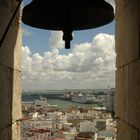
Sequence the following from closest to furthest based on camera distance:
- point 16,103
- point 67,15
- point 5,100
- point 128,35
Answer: point 67,15 → point 128,35 → point 5,100 → point 16,103

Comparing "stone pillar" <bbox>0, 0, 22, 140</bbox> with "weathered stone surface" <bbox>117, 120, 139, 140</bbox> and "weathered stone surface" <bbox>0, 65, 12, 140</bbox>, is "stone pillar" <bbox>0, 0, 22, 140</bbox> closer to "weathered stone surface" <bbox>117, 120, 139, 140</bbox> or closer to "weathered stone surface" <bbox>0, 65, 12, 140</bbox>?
"weathered stone surface" <bbox>0, 65, 12, 140</bbox>

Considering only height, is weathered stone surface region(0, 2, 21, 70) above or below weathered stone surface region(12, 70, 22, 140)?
above

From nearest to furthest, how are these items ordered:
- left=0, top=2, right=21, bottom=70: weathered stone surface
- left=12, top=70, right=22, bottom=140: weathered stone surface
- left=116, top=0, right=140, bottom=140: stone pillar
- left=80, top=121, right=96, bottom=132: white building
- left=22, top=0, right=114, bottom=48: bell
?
left=22, top=0, right=114, bottom=48: bell
left=116, top=0, right=140, bottom=140: stone pillar
left=0, top=2, right=21, bottom=70: weathered stone surface
left=12, top=70, right=22, bottom=140: weathered stone surface
left=80, top=121, right=96, bottom=132: white building

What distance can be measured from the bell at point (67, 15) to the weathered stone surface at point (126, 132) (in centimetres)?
67

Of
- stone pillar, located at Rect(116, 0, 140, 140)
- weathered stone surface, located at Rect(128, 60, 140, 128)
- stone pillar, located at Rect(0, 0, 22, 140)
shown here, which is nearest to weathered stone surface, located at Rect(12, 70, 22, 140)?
stone pillar, located at Rect(0, 0, 22, 140)

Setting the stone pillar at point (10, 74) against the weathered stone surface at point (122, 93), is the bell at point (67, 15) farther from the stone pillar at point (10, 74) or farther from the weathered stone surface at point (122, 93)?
the weathered stone surface at point (122, 93)

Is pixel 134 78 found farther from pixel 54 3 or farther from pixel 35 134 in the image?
pixel 35 134

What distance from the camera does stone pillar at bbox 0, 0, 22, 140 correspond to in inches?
94.0

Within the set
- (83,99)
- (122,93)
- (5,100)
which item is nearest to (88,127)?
(122,93)

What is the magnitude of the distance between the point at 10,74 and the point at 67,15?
29.9 inches

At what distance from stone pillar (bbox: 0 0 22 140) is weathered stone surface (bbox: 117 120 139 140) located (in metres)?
0.78

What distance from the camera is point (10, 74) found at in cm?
264

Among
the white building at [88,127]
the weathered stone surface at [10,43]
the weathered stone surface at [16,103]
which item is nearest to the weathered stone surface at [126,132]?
the weathered stone surface at [16,103]

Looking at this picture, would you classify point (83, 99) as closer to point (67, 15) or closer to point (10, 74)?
point (10, 74)
